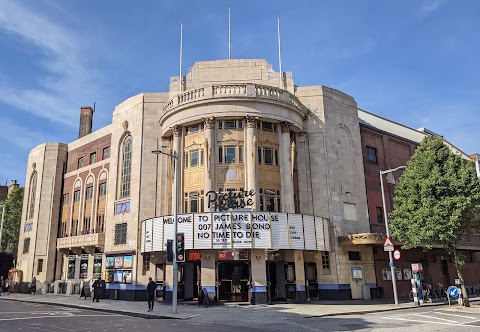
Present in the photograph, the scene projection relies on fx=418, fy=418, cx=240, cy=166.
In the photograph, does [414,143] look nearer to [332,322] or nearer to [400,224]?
[400,224]

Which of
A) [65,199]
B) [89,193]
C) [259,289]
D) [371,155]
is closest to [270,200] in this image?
[259,289]

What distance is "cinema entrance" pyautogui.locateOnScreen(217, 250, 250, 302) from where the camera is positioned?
30.3 metres

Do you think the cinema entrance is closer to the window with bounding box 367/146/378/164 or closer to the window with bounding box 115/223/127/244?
the window with bounding box 115/223/127/244

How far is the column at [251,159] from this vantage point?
32.1 metres

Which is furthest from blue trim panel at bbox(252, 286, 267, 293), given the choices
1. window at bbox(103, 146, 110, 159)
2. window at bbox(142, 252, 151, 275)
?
window at bbox(103, 146, 110, 159)

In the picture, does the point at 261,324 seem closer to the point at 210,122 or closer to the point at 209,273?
the point at 209,273

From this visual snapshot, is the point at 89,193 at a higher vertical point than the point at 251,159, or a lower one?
higher

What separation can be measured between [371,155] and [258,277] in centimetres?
1939

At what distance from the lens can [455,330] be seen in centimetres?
1656

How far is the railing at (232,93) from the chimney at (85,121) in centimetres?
2250

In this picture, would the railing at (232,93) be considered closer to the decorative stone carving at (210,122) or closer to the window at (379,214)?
the decorative stone carving at (210,122)

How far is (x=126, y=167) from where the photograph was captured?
3991 centimetres

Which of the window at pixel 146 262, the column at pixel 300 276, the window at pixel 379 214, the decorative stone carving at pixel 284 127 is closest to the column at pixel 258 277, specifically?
the column at pixel 300 276

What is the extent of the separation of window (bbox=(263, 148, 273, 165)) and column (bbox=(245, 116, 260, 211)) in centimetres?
145
